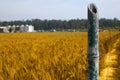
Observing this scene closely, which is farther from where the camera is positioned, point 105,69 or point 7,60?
point 105,69

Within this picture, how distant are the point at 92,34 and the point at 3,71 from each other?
9.46 ft

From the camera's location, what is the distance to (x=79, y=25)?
143750mm

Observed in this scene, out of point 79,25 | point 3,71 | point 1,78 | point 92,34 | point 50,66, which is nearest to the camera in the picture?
point 92,34

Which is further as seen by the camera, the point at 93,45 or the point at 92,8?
the point at 92,8

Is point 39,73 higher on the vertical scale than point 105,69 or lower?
higher

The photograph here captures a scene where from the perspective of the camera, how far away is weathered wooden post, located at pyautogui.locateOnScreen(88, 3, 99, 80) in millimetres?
2336

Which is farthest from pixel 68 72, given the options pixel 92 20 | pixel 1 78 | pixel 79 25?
pixel 79 25

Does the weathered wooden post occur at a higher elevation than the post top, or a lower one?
lower

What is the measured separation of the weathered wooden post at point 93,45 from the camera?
2336mm

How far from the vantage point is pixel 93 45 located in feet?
7.70

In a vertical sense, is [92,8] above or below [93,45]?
above

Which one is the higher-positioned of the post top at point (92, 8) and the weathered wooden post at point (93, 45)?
the post top at point (92, 8)

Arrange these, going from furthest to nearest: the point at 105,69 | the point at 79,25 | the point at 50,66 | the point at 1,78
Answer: the point at 79,25, the point at 105,69, the point at 50,66, the point at 1,78

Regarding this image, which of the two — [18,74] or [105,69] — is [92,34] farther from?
[105,69]
